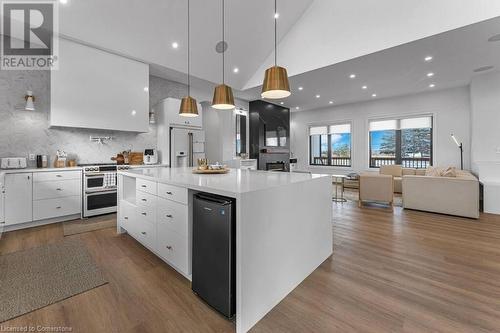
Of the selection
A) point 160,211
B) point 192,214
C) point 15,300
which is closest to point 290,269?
point 192,214

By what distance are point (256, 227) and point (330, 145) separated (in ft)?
25.8

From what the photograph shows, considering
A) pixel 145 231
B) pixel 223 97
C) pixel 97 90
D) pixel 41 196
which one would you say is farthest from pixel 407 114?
pixel 41 196

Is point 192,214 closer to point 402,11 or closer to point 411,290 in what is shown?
point 411,290

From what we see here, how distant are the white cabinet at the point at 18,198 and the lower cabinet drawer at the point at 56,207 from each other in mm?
78

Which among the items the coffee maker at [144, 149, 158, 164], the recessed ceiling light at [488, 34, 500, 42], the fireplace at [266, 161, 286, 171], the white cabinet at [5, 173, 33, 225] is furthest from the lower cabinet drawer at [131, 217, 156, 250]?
the recessed ceiling light at [488, 34, 500, 42]

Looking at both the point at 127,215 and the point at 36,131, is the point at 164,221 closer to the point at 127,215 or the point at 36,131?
the point at 127,215

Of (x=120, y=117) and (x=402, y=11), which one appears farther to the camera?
(x=120, y=117)

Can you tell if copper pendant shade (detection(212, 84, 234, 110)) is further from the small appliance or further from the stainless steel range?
the small appliance

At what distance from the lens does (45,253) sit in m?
2.51

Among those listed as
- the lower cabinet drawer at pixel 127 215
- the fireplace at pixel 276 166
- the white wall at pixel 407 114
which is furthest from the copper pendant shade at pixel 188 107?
the white wall at pixel 407 114

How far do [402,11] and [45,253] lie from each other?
5.91 metres

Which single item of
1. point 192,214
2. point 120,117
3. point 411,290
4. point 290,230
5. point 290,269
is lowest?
point 411,290

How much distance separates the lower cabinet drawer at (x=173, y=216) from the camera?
6.02 ft

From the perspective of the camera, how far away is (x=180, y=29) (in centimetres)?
399
